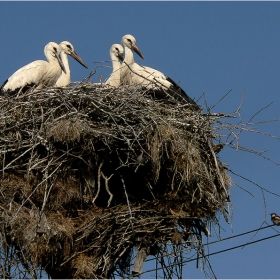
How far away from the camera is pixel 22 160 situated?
7680 mm

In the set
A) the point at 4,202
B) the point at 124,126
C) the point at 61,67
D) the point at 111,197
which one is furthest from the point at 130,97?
the point at 61,67

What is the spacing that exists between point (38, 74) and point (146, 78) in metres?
1.44

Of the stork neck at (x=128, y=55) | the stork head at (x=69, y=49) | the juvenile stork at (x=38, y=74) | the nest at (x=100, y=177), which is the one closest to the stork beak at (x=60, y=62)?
the juvenile stork at (x=38, y=74)

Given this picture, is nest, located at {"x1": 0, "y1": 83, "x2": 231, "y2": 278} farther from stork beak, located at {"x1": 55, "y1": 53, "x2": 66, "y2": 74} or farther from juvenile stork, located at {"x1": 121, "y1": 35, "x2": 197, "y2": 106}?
stork beak, located at {"x1": 55, "y1": 53, "x2": 66, "y2": 74}

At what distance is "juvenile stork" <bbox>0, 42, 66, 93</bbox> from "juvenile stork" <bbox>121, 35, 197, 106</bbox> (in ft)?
2.25

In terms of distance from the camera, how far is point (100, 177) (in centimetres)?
775

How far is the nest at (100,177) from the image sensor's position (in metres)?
7.40

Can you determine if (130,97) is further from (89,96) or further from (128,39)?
(128,39)

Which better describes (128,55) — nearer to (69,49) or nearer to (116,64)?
(116,64)

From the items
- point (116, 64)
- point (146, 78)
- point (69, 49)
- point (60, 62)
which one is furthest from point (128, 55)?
point (146, 78)

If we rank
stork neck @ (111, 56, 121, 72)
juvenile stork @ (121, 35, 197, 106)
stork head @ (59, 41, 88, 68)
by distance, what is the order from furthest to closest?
stork head @ (59, 41, 88, 68)
stork neck @ (111, 56, 121, 72)
juvenile stork @ (121, 35, 197, 106)

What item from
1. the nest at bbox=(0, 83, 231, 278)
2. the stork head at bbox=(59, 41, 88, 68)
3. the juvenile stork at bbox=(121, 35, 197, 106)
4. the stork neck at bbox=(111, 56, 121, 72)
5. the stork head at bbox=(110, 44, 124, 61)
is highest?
the stork head at bbox=(59, 41, 88, 68)

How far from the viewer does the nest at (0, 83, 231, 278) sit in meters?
7.40

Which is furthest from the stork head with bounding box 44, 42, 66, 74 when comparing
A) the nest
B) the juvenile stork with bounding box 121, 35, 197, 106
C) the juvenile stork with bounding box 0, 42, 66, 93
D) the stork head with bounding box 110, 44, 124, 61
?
the nest
